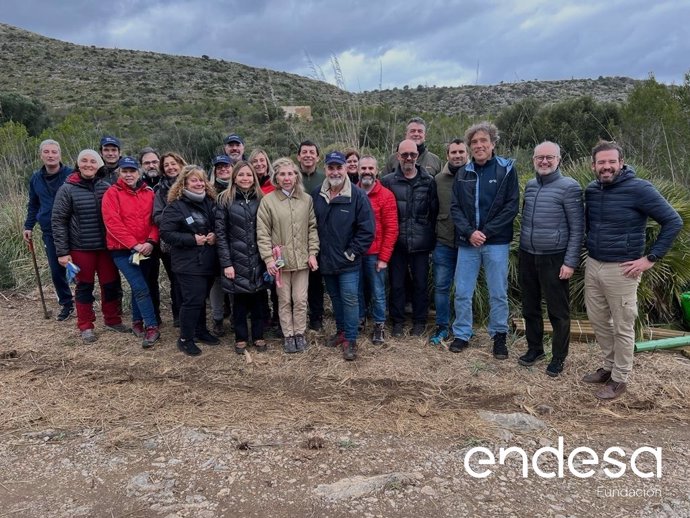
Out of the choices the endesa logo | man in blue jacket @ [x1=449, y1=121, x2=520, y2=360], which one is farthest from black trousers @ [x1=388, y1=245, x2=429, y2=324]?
the endesa logo

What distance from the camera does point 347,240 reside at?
4.42 meters

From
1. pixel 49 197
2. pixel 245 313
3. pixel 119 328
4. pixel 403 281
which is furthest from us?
pixel 49 197

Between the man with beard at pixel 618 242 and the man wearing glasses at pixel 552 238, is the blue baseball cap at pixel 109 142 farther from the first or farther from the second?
the man with beard at pixel 618 242

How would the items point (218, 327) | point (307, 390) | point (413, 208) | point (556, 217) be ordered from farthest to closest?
1. point (218, 327)
2. point (413, 208)
3. point (307, 390)
4. point (556, 217)

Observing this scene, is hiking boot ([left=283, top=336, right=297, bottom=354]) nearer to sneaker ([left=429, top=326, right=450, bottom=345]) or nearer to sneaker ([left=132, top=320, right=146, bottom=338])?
sneaker ([left=429, top=326, right=450, bottom=345])

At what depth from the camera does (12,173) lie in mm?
9094

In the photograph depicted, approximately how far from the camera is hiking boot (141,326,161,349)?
4.84 meters

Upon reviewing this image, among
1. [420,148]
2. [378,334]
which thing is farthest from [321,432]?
[420,148]

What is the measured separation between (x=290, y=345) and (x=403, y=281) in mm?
1297

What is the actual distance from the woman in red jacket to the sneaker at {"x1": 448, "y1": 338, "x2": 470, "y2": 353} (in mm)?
2921

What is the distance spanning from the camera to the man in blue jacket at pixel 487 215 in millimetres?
4180

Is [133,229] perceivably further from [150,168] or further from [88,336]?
[88,336]

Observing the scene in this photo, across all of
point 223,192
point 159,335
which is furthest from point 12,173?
point 223,192

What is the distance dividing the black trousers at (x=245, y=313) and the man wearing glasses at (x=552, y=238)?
8.00 feet
